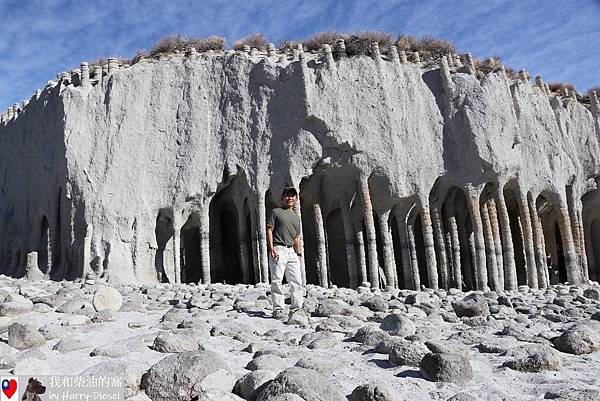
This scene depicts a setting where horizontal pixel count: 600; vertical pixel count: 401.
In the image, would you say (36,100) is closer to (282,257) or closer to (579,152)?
(282,257)

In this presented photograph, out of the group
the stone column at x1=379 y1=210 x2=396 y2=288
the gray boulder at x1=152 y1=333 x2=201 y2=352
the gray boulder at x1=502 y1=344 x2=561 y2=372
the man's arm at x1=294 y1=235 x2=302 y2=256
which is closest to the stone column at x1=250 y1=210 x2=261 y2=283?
the stone column at x1=379 y1=210 x2=396 y2=288

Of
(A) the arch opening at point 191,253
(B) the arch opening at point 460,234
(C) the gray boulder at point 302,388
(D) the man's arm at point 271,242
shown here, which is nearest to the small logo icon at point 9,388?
(C) the gray boulder at point 302,388

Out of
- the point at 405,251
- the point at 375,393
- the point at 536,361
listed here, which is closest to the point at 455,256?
the point at 405,251

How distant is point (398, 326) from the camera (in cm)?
596

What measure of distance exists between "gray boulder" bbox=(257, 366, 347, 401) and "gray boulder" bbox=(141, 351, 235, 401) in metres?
0.42

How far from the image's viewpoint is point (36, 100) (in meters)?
23.2

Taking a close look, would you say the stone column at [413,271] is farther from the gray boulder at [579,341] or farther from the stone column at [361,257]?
the gray boulder at [579,341]

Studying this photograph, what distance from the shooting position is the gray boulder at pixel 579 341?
5.16m

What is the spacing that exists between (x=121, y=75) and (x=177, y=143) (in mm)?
3388

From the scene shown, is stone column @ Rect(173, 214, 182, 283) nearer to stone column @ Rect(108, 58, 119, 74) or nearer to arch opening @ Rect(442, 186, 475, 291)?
stone column @ Rect(108, 58, 119, 74)

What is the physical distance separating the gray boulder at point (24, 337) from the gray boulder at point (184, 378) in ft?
5.18

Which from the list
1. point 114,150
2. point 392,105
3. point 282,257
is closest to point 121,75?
point 114,150

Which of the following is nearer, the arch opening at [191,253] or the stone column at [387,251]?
the stone column at [387,251]

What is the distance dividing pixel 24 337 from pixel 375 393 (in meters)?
3.27
